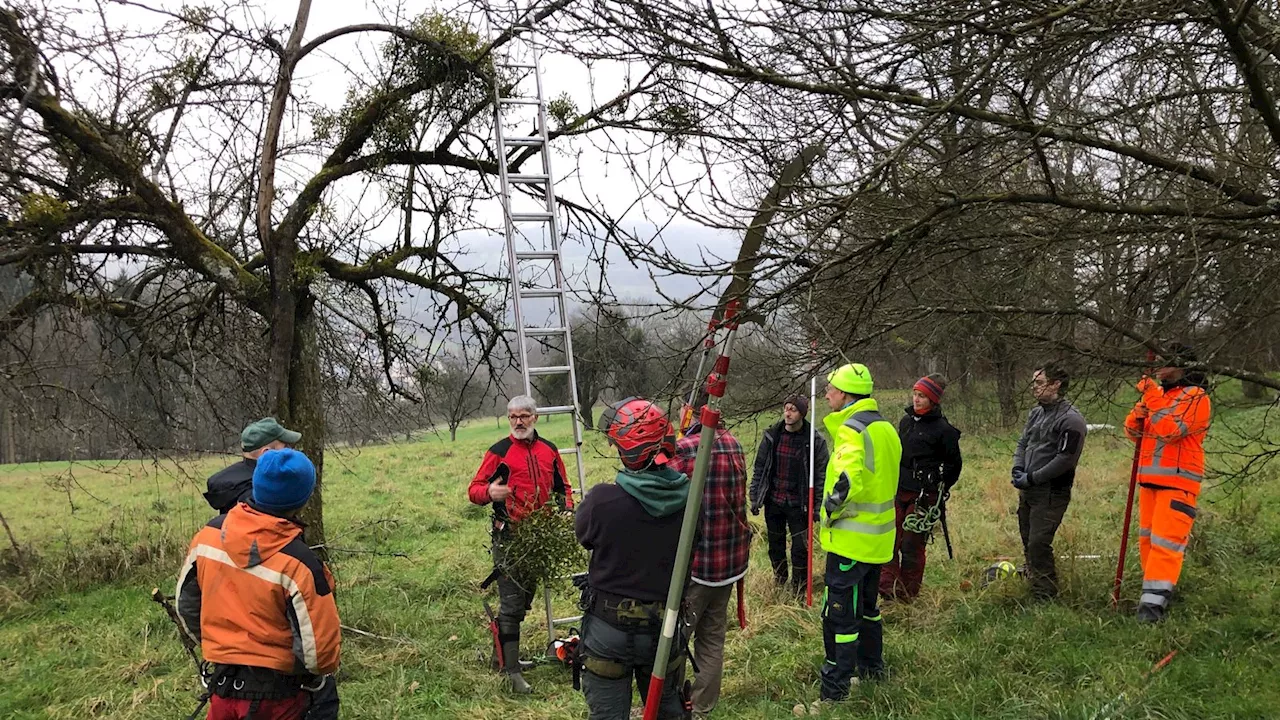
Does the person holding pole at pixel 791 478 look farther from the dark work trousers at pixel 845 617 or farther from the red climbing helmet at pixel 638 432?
the red climbing helmet at pixel 638 432

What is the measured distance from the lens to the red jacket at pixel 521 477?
5.08m

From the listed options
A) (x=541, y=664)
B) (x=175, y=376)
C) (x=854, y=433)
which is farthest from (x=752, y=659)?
(x=175, y=376)

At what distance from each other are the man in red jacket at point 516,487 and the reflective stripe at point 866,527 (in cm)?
177

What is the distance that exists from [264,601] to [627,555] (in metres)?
1.40

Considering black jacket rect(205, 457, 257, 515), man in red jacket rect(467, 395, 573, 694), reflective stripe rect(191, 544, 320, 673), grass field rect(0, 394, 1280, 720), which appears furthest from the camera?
man in red jacket rect(467, 395, 573, 694)

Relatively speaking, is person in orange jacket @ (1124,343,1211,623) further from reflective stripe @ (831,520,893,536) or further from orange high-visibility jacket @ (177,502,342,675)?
orange high-visibility jacket @ (177,502,342,675)

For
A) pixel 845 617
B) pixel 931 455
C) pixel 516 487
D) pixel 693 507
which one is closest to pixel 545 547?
pixel 516 487

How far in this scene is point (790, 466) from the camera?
673cm

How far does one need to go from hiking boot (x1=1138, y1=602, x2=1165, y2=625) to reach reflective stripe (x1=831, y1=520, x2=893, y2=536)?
2.11m

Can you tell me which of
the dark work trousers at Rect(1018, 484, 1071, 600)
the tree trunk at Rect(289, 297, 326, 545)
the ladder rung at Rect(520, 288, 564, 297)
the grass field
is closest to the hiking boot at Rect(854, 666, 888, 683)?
the grass field

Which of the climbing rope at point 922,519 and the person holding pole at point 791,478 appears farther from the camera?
the person holding pole at point 791,478

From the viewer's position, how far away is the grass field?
14.4 feet

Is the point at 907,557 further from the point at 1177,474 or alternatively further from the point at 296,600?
the point at 296,600

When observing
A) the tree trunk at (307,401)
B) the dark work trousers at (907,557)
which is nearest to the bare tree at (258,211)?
the tree trunk at (307,401)
